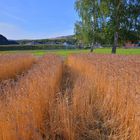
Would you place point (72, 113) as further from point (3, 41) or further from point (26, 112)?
point (3, 41)

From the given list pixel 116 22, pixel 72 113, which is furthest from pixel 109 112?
pixel 116 22

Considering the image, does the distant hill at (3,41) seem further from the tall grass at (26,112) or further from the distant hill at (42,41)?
the tall grass at (26,112)

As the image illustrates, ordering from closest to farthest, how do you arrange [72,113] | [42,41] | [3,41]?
[72,113], [3,41], [42,41]

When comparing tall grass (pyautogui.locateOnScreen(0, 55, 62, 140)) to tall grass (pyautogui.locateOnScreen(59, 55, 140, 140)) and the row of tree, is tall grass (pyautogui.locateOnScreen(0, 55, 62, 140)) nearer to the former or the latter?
tall grass (pyautogui.locateOnScreen(59, 55, 140, 140))

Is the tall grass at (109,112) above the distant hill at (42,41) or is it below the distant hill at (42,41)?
above

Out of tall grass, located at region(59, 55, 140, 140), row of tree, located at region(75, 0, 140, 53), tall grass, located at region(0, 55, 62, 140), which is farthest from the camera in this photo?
row of tree, located at region(75, 0, 140, 53)

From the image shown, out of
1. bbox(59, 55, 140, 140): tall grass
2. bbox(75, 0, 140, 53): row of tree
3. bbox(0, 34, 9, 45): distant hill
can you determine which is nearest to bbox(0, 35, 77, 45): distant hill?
bbox(0, 34, 9, 45): distant hill

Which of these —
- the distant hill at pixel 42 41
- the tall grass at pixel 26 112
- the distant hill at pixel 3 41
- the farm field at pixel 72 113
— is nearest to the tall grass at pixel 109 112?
the farm field at pixel 72 113

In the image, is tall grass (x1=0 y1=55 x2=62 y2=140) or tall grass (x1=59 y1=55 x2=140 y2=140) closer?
tall grass (x1=0 y1=55 x2=62 y2=140)

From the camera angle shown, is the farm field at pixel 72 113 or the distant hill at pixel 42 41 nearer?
the farm field at pixel 72 113

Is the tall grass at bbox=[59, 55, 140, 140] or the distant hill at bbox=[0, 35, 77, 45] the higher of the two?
the tall grass at bbox=[59, 55, 140, 140]

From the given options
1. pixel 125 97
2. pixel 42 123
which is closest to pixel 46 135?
pixel 42 123

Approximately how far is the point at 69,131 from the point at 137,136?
3.29ft

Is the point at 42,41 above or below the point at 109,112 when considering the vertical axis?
below
